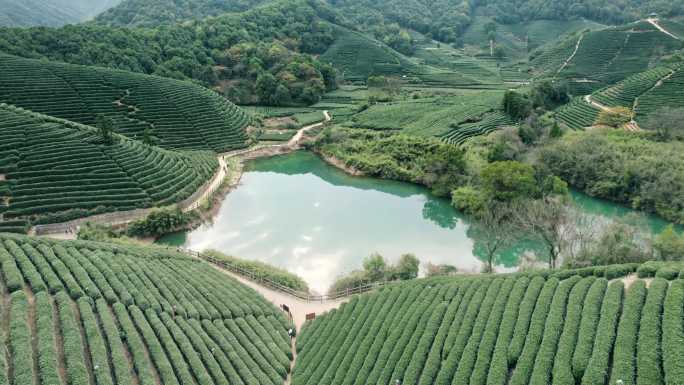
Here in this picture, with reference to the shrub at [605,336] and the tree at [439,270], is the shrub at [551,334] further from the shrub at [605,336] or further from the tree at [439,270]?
the tree at [439,270]

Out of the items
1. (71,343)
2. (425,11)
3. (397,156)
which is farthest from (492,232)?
(425,11)

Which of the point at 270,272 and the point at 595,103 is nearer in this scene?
the point at 270,272

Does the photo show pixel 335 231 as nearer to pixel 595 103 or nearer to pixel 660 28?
pixel 595 103

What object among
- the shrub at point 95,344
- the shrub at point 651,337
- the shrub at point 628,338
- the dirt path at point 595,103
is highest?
the shrub at point 95,344

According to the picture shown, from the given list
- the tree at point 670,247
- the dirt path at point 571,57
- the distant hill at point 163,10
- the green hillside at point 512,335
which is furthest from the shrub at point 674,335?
the distant hill at point 163,10

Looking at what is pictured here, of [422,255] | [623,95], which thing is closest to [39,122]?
[422,255]

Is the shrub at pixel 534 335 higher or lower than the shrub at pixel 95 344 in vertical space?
lower

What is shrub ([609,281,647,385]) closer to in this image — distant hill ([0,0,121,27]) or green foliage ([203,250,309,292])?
green foliage ([203,250,309,292])

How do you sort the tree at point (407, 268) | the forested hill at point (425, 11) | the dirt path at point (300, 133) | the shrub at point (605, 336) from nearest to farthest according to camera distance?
Result: 1. the shrub at point (605, 336)
2. the tree at point (407, 268)
3. the dirt path at point (300, 133)
4. the forested hill at point (425, 11)

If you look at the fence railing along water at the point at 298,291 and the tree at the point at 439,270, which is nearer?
the fence railing along water at the point at 298,291
